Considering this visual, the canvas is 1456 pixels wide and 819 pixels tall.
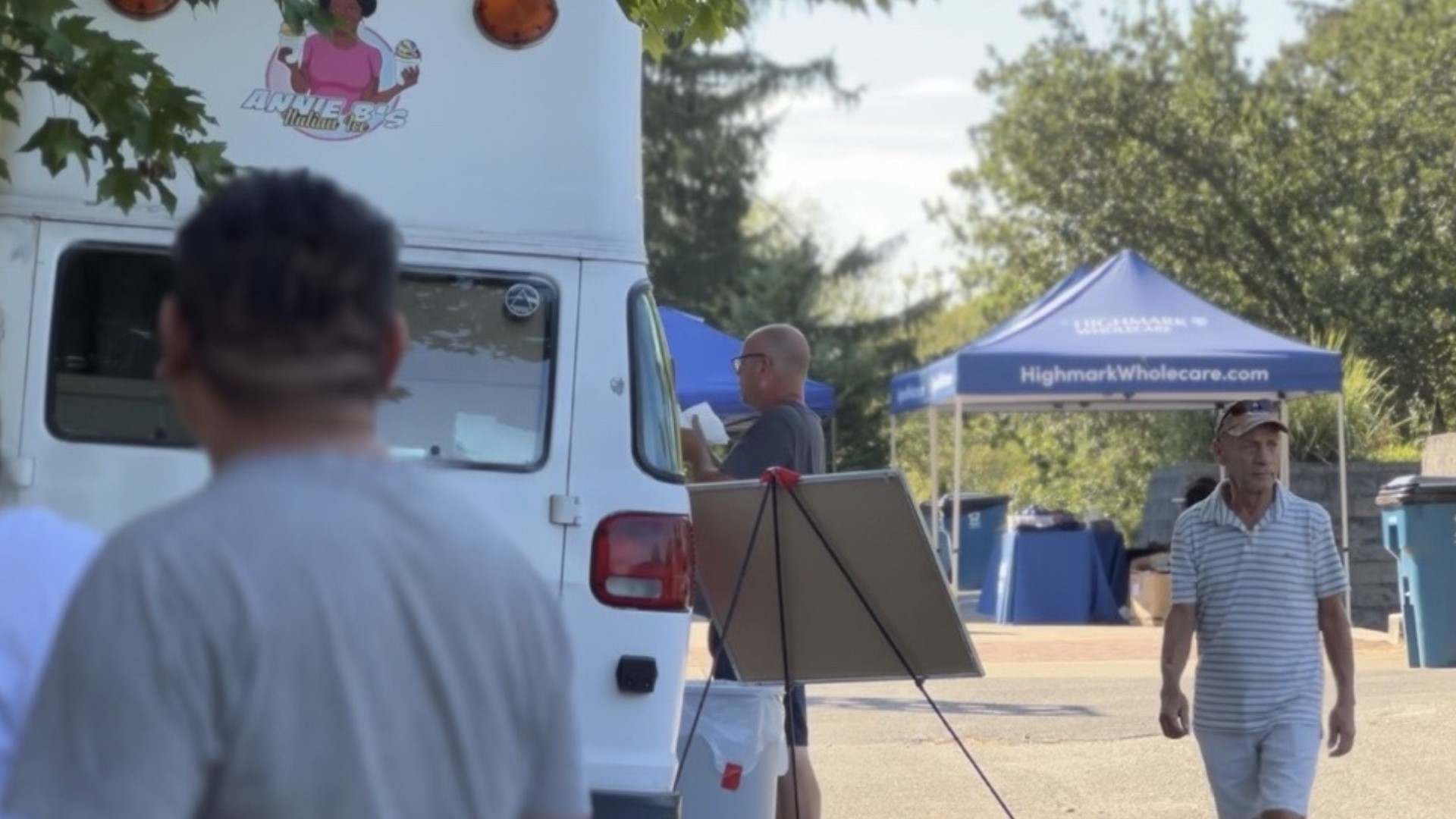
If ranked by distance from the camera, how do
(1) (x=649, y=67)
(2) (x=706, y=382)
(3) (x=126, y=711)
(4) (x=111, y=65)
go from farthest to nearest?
(1) (x=649, y=67), (2) (x=706, y=382), (4) (x=111, y=65), (3) (x=126, y=711)

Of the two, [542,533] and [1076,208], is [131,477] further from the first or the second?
[1076,208]

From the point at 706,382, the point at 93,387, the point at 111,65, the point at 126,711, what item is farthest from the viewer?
the point at 706,382

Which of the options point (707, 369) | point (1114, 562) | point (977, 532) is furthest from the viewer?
point (977, 532)

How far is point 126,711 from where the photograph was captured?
2.02 metres

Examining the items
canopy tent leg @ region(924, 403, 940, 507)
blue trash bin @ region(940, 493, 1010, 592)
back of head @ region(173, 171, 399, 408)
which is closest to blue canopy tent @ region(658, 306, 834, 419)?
canopy tent leg @ region(924, 403, 940, 507)

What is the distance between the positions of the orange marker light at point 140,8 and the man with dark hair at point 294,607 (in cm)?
408

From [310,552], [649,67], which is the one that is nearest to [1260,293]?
[649,67]

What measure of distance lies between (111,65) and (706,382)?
10.8 m

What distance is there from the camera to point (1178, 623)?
6.55 meters

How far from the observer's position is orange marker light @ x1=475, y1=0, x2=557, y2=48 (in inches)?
245

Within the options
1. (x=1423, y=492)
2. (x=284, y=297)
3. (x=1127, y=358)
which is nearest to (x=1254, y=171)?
(x=1127, y=358)

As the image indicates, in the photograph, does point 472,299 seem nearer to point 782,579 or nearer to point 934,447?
point 782,579

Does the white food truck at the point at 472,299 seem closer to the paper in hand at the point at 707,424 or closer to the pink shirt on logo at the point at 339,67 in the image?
the pink shirt on logo at the point at 339,67

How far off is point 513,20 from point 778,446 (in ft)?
7.62
